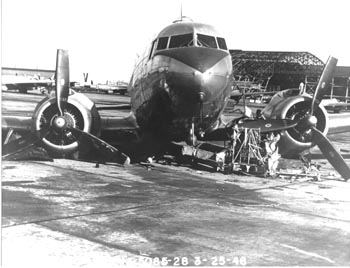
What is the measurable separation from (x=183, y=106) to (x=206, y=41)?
Result: 6.52ft

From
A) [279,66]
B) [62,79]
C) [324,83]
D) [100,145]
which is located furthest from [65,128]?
[279,66]

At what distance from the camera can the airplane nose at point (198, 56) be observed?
9812 millimetres

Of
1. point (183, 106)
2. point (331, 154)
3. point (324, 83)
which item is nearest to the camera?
point (183, 106)

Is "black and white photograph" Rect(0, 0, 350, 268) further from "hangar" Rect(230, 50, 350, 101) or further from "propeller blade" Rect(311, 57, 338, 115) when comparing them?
"hangar" Rect(230, 50, 350, 101)

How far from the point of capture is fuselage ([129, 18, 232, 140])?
32.5 ft

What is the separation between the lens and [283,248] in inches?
214

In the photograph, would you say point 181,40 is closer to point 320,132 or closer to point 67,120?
point 67,120

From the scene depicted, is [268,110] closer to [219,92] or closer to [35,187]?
[219,92]

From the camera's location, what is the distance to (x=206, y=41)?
11.3m

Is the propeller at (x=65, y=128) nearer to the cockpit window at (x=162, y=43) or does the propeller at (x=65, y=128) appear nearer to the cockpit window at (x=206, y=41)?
the cockpit window at (x=162, y=43)

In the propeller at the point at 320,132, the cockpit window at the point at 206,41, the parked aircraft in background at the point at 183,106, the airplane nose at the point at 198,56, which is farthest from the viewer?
the propeller at the point at 320,132

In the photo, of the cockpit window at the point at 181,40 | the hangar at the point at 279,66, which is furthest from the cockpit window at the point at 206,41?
the hangar at the point at 279,66

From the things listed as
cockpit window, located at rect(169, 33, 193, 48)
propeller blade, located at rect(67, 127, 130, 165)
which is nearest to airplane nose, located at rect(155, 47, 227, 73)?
cockpit window, located at rect(169, 33, 193, 48)

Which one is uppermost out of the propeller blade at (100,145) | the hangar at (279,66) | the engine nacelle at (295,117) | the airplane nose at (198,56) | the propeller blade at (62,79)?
the hangar at (279,66)
